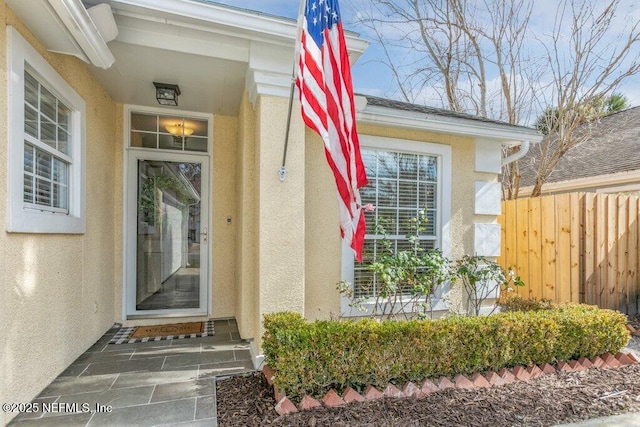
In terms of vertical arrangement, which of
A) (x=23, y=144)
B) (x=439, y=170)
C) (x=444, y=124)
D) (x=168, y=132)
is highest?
(x=444, y=124)

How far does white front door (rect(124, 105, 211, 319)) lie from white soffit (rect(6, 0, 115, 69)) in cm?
197

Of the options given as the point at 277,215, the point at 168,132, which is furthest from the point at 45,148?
the point at 277,215

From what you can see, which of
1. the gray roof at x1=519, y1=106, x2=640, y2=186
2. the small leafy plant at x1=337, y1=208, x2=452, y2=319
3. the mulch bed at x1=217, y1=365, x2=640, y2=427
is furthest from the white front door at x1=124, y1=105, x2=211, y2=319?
the gray roof at x1=519, y1=106, x2=640, y2=186

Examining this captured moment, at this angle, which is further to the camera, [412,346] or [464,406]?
[412,346]

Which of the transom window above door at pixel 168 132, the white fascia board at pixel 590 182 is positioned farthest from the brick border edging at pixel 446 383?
the white fascia board at pixel 590 182

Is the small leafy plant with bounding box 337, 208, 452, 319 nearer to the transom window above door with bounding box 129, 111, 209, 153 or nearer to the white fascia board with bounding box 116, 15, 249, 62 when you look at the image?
the white fascia board with bounding box 116, 15, 249, 62

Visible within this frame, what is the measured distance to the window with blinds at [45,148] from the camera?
2793 mm

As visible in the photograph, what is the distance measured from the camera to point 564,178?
10.0 meters

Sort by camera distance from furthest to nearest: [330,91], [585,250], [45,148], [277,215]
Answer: [585,250] → [277,215] → [45,148] → [330,91]

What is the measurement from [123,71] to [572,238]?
7.05 metres

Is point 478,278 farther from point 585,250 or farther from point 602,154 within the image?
point 602,154

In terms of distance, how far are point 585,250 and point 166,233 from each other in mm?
6811

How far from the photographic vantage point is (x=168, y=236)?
5078mm

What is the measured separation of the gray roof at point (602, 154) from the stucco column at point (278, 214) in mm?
7929
